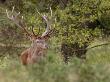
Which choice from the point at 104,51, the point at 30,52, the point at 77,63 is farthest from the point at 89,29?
the point at 77,63

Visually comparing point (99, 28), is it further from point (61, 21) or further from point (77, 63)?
point (77, 63)

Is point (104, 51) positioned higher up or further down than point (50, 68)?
further down

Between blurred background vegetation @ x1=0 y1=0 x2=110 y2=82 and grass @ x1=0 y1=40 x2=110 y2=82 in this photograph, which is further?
blurred background vegetation @ x1=0 y1=0 x2=110 y2=82

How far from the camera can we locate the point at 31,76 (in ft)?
22.6

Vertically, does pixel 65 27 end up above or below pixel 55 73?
above

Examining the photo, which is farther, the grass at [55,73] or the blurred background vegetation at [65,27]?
the blurred background vegetation at [65,27]

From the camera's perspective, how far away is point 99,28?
16.7 meters

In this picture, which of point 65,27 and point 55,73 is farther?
point 65,27

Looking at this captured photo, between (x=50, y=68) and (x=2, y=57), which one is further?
(x=2, y=57)

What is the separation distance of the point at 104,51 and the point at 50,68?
12686mm

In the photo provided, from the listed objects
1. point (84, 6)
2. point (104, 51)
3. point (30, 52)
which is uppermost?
point (84, 6)

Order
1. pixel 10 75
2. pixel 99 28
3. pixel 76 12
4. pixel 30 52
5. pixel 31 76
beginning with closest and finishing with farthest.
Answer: pixel 31 76, pixel 10 75, pixel 30 52, pixel 76 12, pixel 99 28

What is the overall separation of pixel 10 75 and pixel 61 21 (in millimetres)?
8578

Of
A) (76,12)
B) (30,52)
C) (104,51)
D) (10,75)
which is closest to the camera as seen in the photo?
(10,75)
